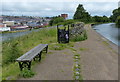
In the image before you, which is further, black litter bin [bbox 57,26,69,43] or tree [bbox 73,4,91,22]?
tree [bbox 73,4,91,22]

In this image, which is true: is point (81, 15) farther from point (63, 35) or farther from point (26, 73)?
point (26, 73)

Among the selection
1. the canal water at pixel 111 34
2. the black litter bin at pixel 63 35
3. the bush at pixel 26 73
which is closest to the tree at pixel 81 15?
the canal water at pixel 111 34

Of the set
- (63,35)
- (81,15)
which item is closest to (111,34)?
(63,35)

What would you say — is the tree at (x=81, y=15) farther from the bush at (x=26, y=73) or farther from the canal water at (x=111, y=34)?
the bush at (x=26, y=73)

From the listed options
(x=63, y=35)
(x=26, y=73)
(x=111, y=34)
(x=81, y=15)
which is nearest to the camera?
(x=26, y=73)

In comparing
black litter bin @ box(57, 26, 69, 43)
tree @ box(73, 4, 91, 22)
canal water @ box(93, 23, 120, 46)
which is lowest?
canal water @ box(93, 23, 120, 46)

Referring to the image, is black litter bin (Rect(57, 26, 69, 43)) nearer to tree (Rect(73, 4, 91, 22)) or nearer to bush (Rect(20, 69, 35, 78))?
bush (Rect(20, 69, 35, 78))

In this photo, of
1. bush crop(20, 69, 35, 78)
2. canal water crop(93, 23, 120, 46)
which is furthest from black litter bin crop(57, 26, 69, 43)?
bush crop(20, 69, 35, 78)

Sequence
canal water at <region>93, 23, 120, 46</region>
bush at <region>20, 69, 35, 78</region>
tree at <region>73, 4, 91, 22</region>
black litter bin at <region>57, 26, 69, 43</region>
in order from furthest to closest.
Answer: tree at <region>73, 4, 91, 22</region>, canal water at <region>93, 23, 120, 46</region>, black litter bin at <region>57, 26, 69, 43</region>, bush at <region>20, 69, 35, 78</region>

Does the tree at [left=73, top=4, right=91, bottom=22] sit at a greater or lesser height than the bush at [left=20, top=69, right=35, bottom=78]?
greater

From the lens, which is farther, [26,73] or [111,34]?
[111,34]

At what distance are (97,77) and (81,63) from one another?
4.56ft

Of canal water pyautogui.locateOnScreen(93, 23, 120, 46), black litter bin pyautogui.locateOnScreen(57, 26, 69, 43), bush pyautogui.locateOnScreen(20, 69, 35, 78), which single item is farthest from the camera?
canal water pyautogui.locateOnScreen(93, 23, 120, 46)

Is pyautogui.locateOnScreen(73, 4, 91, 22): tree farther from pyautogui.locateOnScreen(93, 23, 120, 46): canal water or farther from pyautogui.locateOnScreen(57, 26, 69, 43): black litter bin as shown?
pyautogui.locateOnScreen(57, 26, 69, 43): black litter bin
